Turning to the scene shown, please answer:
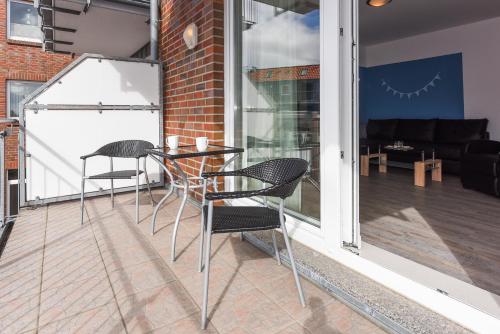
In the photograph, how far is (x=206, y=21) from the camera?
3.27 m

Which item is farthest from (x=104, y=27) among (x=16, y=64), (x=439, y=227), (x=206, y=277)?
(x=439, y=227)

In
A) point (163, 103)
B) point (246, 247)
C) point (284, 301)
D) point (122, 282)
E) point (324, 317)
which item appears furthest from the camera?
point (163, 103)

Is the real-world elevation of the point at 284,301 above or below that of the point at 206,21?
below

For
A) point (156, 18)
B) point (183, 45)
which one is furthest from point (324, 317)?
point (156, 18)

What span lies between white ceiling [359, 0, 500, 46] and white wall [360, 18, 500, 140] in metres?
0.18

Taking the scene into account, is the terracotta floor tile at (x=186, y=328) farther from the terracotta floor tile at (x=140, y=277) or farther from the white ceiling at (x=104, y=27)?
the white ceiling at (x=104, y=27)

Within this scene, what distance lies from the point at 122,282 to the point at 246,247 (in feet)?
2.97

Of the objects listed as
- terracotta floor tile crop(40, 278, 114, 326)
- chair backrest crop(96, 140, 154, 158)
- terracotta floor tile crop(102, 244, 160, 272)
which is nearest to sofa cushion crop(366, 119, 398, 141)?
chair backrest crop(96, 140, 154, 158)

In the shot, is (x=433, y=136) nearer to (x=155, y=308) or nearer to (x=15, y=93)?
(x=155, y=308)

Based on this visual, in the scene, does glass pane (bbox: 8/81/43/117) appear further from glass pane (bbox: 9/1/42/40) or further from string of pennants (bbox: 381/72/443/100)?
string of pennants (bbox: 381/72/443/100)

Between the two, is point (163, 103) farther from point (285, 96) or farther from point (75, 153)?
point (285, 96)

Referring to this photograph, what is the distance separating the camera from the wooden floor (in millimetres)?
2229

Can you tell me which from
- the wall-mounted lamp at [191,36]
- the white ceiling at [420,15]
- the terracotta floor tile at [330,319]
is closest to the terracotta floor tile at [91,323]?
the terracotta floor tile at [330,319]

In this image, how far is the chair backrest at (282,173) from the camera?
1.66 meters
